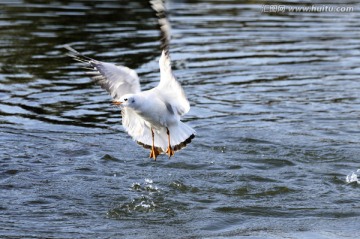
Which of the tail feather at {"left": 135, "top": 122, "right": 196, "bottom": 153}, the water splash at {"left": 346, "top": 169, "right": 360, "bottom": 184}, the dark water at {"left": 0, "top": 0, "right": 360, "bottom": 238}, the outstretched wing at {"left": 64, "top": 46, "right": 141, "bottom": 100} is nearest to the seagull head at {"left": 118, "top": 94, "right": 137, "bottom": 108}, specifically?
the outstretched wing at {"left": 64, "top": 46, "right": 141, "bottom": 100}

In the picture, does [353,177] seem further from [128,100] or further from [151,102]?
[128,100]

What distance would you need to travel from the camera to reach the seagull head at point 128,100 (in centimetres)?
819

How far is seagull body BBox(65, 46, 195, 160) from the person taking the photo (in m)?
8.31

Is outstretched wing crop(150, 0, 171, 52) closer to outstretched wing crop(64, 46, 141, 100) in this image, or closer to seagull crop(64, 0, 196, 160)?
seagull crop(64, 0, 196, 160)

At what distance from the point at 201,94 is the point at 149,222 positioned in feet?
16.6

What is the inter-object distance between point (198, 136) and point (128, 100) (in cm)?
258

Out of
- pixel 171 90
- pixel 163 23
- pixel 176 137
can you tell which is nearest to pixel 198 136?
pixel 176 137

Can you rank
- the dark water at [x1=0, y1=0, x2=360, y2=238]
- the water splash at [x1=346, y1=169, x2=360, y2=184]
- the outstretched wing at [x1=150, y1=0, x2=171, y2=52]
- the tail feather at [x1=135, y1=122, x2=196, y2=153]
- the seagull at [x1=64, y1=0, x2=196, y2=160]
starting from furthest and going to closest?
1. the water splash at [x1=346, y1=169, x2=360, y2=184]
2. the tail feather at [x1=135, y1=122, x2=196, y2=153]
3. the seagull at [x1=64, y1=0, x2=196, y2=160]
4. the outstretched wing at [x1=150, y1=0, x2=171, y2=52]
5. the dark water at [x1=0, y1=0, x2=360, y2=238]

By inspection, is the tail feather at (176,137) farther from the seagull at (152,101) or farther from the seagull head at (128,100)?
the seagull head at (128,100)

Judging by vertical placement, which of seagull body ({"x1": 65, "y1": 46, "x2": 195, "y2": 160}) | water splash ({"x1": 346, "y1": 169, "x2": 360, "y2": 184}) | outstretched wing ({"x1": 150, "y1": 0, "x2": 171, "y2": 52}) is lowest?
water splash ({"x1": 346, "y1": 169, "x2": 360, "y2": 184})

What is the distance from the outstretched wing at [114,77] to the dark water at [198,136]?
41.7 inches

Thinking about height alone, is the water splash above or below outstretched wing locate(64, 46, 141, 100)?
below

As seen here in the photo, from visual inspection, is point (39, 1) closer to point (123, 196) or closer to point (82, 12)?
point (82, 12)

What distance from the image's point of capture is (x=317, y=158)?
9.80 metres
